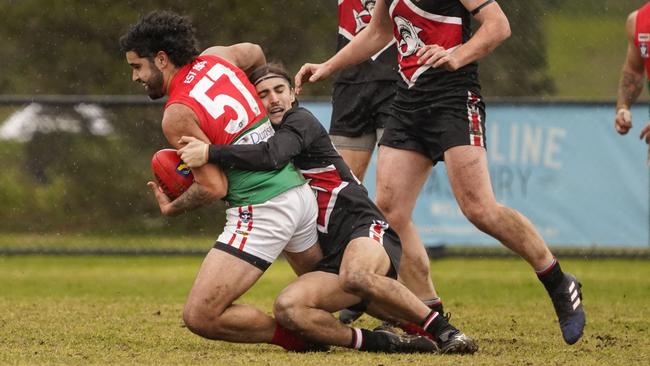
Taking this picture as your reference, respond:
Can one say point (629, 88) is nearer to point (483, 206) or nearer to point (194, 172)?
point (483, 206)

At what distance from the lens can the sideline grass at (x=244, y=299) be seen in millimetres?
5477

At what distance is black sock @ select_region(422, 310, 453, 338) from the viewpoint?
18.3ft

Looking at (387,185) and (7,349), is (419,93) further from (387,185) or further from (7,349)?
(7,349)

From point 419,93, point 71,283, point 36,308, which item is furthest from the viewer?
point 71,283

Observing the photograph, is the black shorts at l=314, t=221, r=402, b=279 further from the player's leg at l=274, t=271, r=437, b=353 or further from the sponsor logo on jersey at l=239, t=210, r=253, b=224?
the sponsor logo on jersey at l=239, t=210, r=253, b=224

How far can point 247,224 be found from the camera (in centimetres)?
567

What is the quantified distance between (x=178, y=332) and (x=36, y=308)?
1412mm

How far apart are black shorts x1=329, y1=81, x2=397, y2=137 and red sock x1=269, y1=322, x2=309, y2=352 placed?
1.83 m

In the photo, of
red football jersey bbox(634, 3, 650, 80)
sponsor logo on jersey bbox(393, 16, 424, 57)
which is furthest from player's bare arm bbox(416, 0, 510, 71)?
red football jersey bbox(634, 3, 650, 80)

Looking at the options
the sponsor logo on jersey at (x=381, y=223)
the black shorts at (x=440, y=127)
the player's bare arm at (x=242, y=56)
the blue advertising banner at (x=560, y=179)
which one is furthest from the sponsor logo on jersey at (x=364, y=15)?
the blue advertising banner at (x=560, y=179)

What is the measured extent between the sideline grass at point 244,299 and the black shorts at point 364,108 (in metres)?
1.12

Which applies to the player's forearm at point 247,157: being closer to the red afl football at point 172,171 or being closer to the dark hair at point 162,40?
the red afl football at point 172,171

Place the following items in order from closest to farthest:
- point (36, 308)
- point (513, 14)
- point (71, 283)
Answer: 1. point (36, 308)
2. point (71, 283)
3. point (513, 14)

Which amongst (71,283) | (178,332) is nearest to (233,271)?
(178,332)
